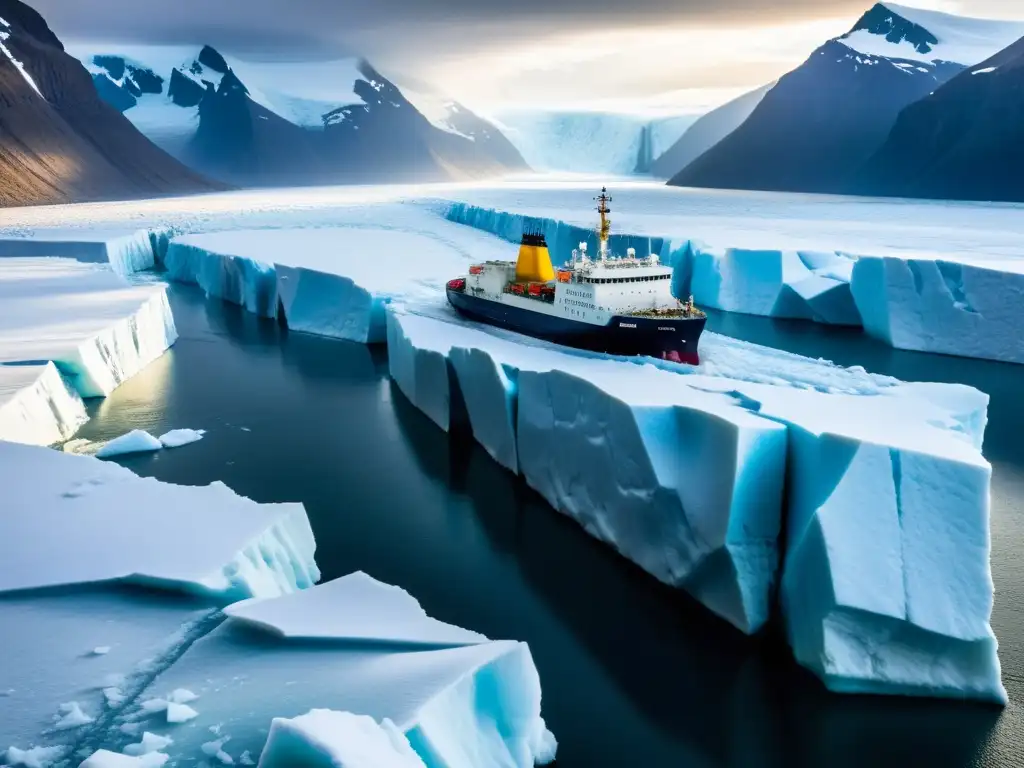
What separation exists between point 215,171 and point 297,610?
94.3 metres

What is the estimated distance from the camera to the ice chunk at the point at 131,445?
10461mm

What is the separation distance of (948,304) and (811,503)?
35.7 ft

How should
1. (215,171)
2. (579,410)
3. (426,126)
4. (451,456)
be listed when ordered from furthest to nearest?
(426,126) → (215,171) → (451,456) → (579,410)

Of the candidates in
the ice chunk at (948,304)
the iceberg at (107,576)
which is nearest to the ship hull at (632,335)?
the iceberg at (107,576)

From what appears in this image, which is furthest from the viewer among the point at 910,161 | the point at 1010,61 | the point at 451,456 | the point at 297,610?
the point at 910,161

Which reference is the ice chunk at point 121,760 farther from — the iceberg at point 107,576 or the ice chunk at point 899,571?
the ice chunk at point 899,571

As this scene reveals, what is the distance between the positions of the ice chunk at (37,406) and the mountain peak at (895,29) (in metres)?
54.8

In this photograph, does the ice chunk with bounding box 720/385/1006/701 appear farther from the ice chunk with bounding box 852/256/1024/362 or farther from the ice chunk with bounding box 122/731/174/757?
the ice chunk with bounding box 852/256/1024/362

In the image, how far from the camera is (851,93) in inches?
2088

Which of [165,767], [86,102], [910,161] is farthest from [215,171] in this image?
[165,767]

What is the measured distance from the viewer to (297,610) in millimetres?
5145

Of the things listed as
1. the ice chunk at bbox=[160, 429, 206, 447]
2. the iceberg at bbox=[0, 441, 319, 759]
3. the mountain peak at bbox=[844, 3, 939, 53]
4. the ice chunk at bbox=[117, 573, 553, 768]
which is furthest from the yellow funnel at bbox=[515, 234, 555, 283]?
the mountain peak at bbox=[844, 3, 939, 53]

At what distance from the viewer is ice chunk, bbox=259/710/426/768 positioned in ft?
11.3

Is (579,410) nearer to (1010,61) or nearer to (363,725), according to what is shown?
(363,725)
